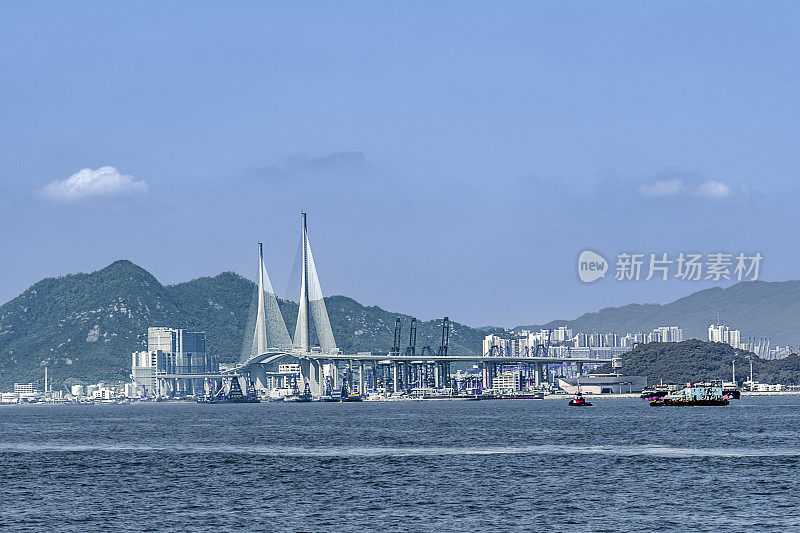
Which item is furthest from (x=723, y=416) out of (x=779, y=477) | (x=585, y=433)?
(x=779, y=477)

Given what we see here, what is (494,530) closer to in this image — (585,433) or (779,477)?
(779,477)

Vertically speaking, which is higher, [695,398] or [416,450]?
[416,450]

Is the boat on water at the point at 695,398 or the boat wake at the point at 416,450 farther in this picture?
the boat on water at the point at 695,398

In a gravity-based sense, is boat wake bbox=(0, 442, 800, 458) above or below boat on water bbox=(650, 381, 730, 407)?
above

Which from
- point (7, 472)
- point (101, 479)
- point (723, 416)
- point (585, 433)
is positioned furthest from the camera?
point (723, 416)

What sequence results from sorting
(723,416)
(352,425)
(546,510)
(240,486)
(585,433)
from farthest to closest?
(723,416), (352,425), (585,433), (240,486), (546,510)

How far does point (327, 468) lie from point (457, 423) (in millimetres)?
67205

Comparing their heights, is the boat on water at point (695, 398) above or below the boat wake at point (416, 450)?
below

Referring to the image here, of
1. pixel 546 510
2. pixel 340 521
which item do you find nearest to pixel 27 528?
pixel 340 521

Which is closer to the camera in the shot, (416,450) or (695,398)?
(416,450)

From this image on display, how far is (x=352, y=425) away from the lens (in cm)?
13150

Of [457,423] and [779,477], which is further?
[457,423]

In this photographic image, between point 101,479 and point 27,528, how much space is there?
19.4m

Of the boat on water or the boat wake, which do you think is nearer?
the boat wake
